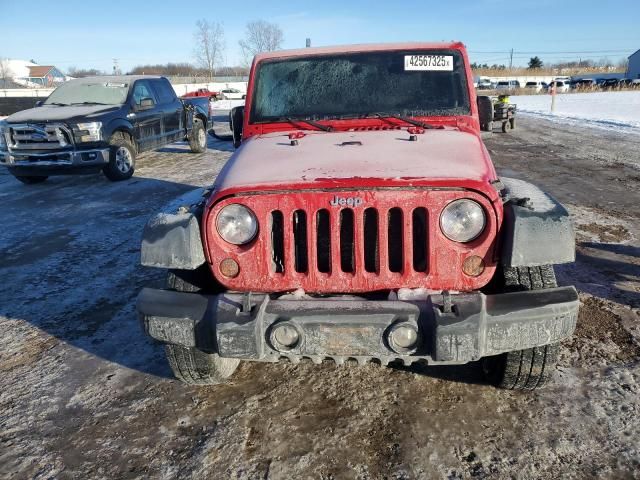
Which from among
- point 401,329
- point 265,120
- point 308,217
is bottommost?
point 401,329

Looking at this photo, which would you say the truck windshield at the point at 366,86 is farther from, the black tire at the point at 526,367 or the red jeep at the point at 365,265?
the black tire at the point at 526,367

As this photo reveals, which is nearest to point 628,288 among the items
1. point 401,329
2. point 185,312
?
point 401,329

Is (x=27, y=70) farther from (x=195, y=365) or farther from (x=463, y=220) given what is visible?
(x=463, y=220)

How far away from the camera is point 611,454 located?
241 centimetres

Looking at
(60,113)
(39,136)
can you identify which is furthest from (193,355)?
(60,113)

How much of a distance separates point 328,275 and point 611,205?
5820mm

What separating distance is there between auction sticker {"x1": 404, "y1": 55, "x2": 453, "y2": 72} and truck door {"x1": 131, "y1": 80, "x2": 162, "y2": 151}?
7356 millimetres

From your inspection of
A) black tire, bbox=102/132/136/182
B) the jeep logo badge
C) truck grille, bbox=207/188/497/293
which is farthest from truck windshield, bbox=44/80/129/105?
the jeep logo badge

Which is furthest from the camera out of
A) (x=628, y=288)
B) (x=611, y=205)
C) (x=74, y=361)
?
(x=611, y=205)

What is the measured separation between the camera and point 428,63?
3764 mm

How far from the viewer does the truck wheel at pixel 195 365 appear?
2.84 meters

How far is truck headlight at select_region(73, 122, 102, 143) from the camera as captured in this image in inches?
Result: 339

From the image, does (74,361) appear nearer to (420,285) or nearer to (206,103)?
(420,285)

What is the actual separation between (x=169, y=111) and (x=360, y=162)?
9510 mm
